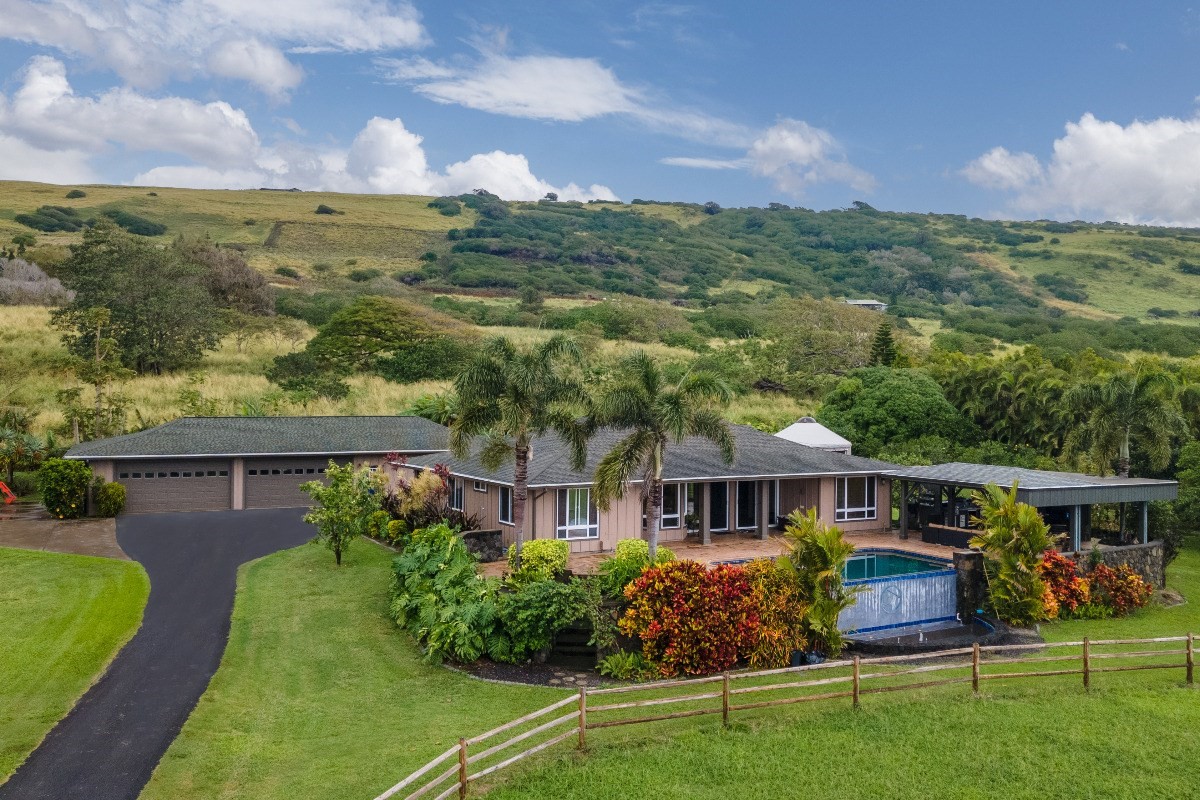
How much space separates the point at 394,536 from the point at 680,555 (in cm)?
843

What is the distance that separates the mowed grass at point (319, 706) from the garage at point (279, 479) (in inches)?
492

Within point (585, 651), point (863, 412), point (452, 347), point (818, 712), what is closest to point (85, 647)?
point (585, 651)

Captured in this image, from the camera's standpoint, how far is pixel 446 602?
734 inches

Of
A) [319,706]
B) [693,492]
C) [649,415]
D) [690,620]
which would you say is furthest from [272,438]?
[690,620]

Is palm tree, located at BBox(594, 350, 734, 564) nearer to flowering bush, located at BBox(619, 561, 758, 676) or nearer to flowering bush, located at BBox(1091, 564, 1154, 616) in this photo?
flowering bush, located at BBox(619, 561, 758, 676)

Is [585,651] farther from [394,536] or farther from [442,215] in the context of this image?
[442,215]

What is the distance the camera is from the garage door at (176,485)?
3262 centimetres

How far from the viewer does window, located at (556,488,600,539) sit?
24.5m

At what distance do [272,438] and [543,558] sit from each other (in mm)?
18123

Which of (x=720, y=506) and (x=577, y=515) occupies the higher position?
(x=577, y=515)

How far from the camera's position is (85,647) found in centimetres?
1769

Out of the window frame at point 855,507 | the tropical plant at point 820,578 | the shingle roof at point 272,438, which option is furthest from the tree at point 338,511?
the window frame at point 855,507

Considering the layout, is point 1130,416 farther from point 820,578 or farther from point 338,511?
point 338,511

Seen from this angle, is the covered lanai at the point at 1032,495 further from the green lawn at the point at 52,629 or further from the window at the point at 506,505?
the green lawn at the point at 52,629
